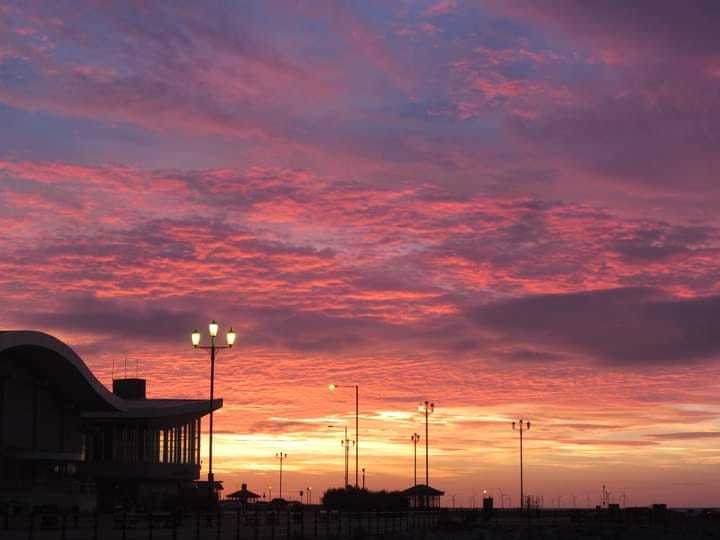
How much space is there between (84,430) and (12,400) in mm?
12877

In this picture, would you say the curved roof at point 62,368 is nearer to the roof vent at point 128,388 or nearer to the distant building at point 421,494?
the roof vent at point 128,388

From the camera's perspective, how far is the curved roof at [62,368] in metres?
70.7

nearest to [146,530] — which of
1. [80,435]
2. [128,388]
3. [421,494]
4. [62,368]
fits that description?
[62,368]

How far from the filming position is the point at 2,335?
2660 inches

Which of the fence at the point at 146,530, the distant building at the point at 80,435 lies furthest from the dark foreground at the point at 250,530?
the distant building at the point at 80,435

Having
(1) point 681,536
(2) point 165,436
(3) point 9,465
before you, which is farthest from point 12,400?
(1) point 681,536

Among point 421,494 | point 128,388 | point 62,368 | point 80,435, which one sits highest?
point 128,388

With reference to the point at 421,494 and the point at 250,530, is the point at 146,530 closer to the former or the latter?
the point at 250,530

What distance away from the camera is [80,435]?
88.4 m

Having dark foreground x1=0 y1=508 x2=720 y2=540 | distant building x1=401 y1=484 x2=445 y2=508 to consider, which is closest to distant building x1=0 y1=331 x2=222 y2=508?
dark foreground x1=0 y1=508 x2=720 y2=540

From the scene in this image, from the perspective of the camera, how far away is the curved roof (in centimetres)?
7069

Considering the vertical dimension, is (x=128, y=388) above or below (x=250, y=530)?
above

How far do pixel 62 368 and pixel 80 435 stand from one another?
12424 mm

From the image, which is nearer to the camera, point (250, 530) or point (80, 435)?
point (250, 530)
